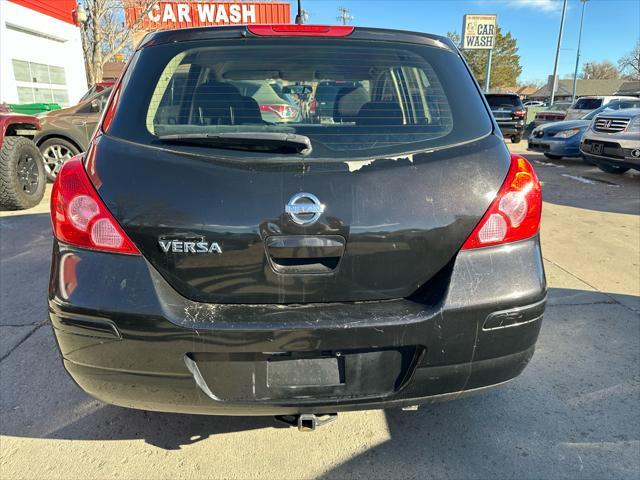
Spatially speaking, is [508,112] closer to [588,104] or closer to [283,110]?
[588,104]

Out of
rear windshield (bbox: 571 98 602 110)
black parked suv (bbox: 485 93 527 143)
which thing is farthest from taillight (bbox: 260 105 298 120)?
rear windshield (bbox: 571 98 602 110)

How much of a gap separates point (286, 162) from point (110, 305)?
75 cm

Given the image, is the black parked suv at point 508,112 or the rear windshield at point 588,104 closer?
the rear windshield at point 588,104

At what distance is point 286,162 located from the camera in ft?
5.19

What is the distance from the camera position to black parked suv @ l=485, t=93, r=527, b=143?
15.8 meters

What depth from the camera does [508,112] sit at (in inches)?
623

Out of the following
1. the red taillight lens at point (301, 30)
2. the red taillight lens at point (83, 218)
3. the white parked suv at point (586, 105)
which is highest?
the red taillight lens at point (301, 30)

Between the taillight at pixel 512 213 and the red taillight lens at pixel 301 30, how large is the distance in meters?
0.88

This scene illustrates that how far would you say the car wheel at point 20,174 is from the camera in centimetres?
589

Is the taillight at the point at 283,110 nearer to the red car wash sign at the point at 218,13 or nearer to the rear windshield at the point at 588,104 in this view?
the rear windshield at the point at 588,104

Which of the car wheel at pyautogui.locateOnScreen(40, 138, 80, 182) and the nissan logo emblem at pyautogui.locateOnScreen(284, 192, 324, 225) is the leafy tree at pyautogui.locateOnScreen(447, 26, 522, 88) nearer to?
the car wheel at pyautogui.locateOnScreen(40, 138, 80, 182)

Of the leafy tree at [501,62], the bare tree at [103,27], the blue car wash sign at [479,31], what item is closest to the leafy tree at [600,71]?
the leafy tree at [501,62]

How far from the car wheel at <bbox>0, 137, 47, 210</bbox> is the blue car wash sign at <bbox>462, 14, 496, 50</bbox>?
29.0 meters

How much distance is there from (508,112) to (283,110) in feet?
51.7
